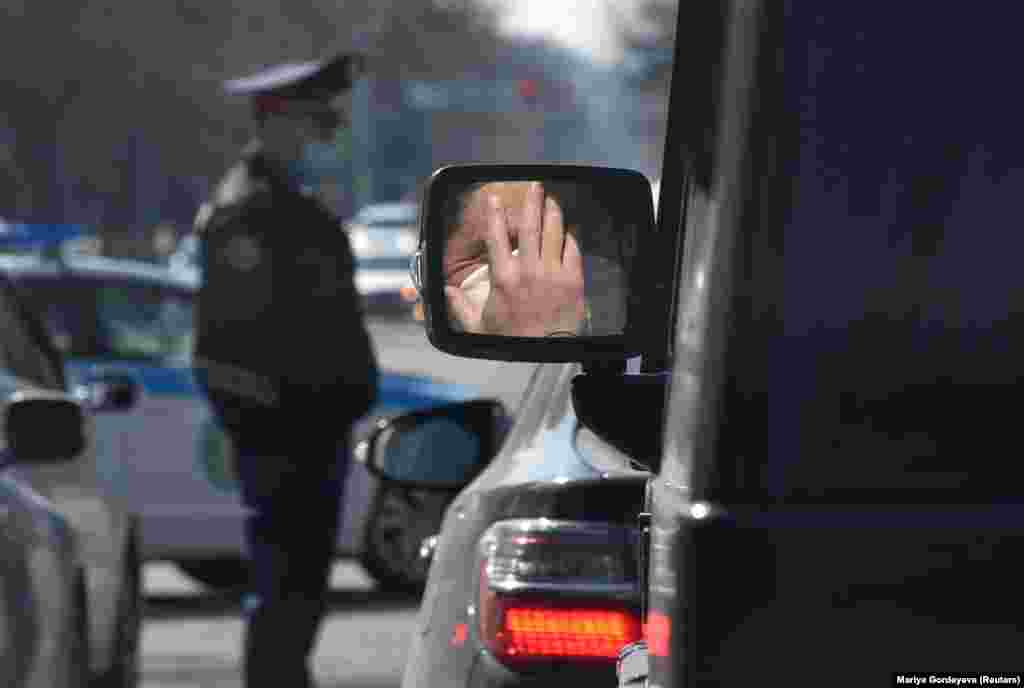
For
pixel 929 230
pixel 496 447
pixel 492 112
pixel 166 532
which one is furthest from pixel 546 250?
pixel 492 112

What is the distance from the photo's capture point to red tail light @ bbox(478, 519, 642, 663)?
2.59 metres

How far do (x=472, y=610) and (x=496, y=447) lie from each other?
0.98 metres

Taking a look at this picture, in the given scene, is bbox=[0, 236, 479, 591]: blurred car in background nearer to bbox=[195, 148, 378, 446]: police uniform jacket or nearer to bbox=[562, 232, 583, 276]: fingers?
bbox=[195, 148, 378, 446]: police uniform jacket

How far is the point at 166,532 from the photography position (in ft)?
30.0

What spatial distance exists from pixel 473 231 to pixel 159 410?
720 centimetres

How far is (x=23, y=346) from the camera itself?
5848 mm

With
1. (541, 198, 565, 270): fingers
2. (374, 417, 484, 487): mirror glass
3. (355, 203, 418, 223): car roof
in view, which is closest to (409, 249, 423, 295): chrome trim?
(541, 198, 565, 270): fingers

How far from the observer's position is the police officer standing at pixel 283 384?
18.5 ft

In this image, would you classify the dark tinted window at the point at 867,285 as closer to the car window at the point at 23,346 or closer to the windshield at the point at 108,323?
the car window at the point at 23,346

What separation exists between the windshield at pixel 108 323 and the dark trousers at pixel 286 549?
3.65 m

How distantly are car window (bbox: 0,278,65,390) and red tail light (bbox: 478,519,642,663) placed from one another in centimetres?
318

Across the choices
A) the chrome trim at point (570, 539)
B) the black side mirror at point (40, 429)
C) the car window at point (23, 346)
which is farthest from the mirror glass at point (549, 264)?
the car window at point (23, 346)

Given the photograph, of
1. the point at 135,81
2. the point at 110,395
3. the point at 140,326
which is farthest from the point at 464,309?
the point at 135,81

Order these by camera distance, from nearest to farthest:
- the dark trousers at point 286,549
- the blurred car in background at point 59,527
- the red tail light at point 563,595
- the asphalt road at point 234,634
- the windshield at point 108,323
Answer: the red tail light at point 563,595 → the blurred car in background at point 59,527 → the dark trousers at point 286,549 → the asphalt road at point 234,634 → the windshield at point 108,323
